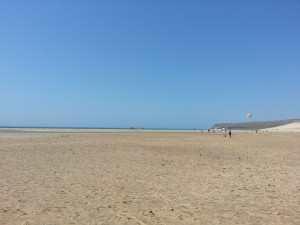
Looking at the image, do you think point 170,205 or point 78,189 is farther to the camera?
point 78,189

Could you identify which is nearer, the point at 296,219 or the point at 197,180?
the point at 296,219

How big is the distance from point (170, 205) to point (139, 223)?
1589 millimetres

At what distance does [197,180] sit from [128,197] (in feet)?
10.9

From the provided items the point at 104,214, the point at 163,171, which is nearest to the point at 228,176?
the point at 163,171

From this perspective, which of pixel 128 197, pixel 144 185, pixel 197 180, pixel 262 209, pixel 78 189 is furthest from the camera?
pixel 197 180

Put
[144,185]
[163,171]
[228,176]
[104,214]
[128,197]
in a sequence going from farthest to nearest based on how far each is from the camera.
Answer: [163,171] < [228,176] < [144,185] < [128,197] < [104,214]

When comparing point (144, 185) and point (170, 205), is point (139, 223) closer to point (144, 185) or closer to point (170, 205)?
point (170, 205)

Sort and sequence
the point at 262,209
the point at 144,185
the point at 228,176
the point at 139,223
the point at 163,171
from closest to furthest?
the point at 139,223
the point at 262,209
the point at 144,185
the point at 228,176
the point at 163,171

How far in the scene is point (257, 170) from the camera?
13594mm

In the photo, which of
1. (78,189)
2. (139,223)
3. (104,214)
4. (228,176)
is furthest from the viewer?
(228,176)

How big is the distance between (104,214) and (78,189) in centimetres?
278

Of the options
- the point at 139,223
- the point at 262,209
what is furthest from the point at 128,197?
the point at 262,209

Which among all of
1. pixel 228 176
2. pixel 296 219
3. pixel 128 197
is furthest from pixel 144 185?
pixel 296 219

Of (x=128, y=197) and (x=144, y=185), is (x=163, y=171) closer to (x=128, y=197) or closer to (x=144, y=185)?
(x=144, y=185)
